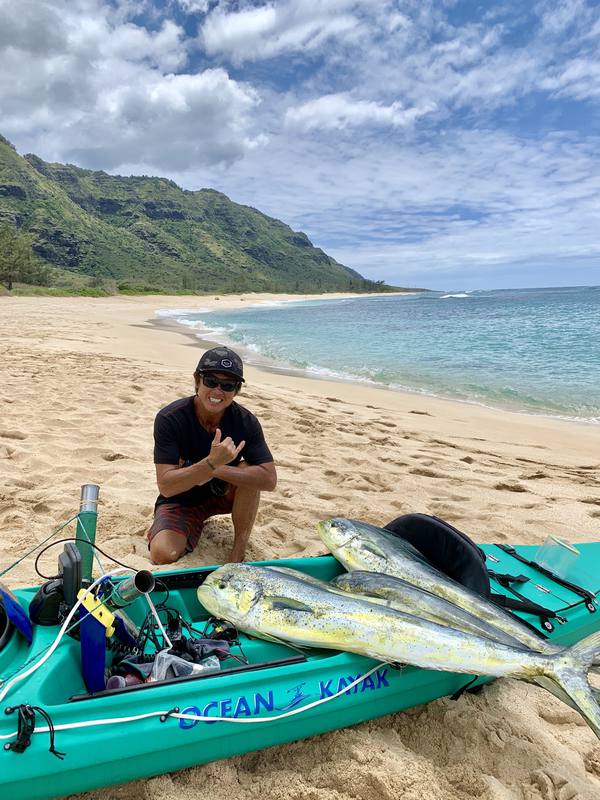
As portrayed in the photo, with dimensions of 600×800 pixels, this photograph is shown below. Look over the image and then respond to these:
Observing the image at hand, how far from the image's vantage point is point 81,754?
5.80ft

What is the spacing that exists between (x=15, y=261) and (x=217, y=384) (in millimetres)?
45767

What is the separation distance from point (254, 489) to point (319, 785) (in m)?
1.90

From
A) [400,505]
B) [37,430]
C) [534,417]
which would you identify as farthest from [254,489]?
[534,417]

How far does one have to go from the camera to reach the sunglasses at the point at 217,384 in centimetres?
348

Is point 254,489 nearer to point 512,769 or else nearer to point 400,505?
point 400,505

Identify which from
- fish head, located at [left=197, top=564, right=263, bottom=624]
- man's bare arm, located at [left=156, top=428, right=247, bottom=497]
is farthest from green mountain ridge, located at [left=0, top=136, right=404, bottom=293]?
fish head, located at [left=197, top=564, right=263, bottom=624]

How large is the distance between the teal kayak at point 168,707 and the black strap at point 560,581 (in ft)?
3.34

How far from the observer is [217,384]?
3.48 meters

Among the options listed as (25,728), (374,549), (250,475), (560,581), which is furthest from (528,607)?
(25,728)

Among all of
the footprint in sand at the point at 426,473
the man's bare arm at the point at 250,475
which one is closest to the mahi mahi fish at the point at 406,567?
the man's bare arm at the point at 250,475

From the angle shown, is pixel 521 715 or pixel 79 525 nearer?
pixel 79 525

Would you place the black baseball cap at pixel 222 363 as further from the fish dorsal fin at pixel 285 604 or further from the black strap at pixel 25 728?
the black strap at pixel 25 728

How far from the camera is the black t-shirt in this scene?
3.60 metres

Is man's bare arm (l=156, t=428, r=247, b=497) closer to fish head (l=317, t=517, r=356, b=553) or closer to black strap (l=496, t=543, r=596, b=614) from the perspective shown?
fish head (l=317, t=517, r=356, b=553)
